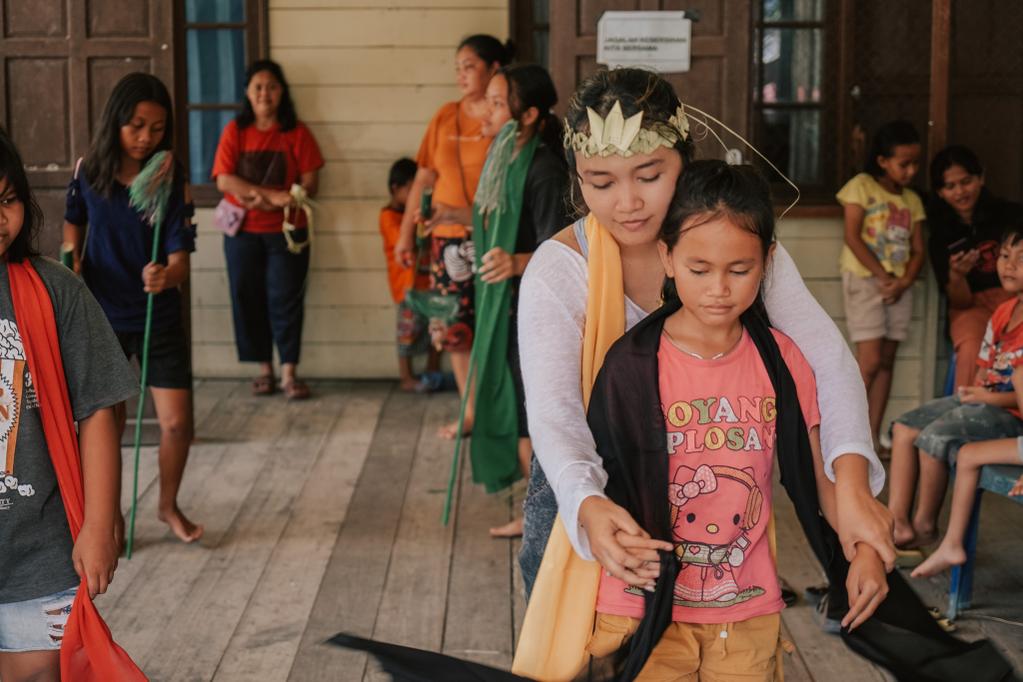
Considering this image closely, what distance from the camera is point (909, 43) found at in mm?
5809

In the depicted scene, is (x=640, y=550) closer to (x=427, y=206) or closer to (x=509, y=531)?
(x=509, y=531)

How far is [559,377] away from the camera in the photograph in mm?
1927

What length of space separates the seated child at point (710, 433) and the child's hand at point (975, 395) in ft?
6.44

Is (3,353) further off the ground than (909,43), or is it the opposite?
(909,43)

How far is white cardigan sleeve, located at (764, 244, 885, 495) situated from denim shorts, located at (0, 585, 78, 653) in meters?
1.27

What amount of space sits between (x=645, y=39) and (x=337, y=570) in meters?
2.34

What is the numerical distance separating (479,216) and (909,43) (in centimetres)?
268

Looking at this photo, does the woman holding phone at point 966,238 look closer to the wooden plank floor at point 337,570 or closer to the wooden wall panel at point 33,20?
the wooden plank floor at point 337,570

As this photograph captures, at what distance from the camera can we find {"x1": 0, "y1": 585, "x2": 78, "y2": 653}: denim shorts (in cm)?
223

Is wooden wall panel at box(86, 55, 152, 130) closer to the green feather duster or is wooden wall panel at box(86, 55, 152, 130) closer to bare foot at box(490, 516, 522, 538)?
the green feather duster

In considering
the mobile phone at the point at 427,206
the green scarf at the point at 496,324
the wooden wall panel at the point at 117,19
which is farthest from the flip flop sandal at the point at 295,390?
the green scarf at the point at 496,324

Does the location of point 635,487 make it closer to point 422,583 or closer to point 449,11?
point 422,583

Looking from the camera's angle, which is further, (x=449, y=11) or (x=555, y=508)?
(x=449, y=11)

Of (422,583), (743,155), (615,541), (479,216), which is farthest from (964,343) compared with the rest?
(615,541)
